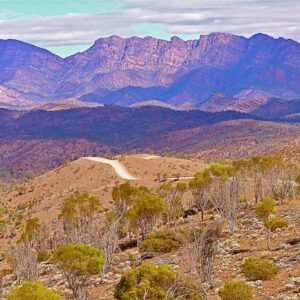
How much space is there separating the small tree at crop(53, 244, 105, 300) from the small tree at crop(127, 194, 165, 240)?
777 inches

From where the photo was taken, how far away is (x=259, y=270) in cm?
3744

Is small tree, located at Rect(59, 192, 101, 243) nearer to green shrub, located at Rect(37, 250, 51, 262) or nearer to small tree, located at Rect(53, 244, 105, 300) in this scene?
green shrub, located at Rect(37, 250, 51, 262)

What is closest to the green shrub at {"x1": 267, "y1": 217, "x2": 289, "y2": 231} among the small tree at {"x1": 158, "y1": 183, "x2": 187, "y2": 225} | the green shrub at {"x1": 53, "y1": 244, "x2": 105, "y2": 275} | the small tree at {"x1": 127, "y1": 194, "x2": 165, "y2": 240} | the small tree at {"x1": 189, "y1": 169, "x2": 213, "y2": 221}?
the small tree at {"x1": 127, "y1": 194, "x2": 165, "y2": 240}

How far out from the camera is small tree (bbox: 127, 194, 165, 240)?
189 ft

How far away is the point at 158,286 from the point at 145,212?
2688 cm

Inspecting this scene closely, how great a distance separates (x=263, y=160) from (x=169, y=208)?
1674 centimetres

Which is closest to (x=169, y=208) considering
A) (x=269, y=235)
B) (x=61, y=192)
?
(x=269, y=235)

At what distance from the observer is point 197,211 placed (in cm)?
7488

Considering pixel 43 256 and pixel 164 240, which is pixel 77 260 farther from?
pixel 43 256

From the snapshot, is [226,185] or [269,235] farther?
[226,185]

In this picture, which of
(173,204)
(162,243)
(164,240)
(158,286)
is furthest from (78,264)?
(173,204)

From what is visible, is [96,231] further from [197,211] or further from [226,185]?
[197,211]

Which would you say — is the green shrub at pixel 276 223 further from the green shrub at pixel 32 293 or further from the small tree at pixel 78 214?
the green shrub at pixel 32 293

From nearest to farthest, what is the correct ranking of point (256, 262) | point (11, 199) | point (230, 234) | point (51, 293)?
1. point (51, 293)
2. point (256, 262)
3. point (230, 234)
4. point (11, 199)
